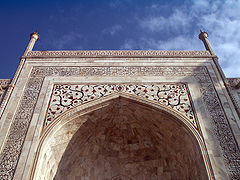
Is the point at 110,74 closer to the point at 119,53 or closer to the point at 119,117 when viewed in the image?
the point at 119,53

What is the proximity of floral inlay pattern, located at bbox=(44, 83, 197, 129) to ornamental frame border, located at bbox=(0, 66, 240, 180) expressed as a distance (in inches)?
13.7

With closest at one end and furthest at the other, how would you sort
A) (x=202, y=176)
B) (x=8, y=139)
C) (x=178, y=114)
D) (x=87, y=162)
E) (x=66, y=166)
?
(x=202, y=176) → (x=8, y=139) → (x=178, y=114) → (x=66, y=166) → (x=87, y=162)

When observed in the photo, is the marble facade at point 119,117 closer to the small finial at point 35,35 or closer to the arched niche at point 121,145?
the arched niche at point 121,145

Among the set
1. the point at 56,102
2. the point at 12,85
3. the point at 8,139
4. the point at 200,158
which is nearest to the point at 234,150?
the point at 200,158

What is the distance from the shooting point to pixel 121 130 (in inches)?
224

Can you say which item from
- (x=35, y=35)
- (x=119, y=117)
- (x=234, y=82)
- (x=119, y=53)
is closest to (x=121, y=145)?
(x=119, y=117)

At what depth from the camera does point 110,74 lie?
5590 millimetres

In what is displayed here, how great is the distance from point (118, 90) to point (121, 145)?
4.49 ft

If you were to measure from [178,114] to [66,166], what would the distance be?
239 centimetres

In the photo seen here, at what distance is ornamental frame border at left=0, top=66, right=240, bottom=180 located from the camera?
13.6ft

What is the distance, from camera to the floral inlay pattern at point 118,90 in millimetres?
4883

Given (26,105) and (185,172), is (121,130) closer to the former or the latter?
(185,172)

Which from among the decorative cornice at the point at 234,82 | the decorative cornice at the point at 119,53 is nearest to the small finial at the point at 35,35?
the decorative cornice at the point at 119,53

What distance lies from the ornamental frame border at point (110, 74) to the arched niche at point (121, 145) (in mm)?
387
